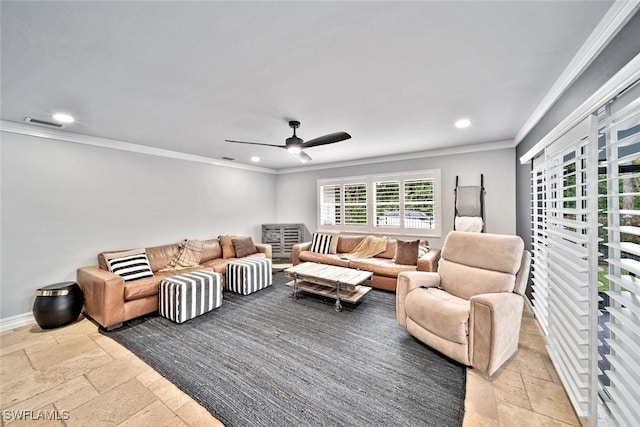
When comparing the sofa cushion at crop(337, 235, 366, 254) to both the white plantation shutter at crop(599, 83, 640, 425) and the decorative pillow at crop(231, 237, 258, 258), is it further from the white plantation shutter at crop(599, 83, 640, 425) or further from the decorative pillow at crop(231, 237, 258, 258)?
Answer: the white plantation shutter at crop(599, 83, 640, 425)

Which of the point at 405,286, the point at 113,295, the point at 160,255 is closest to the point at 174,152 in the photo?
the point at 160,255

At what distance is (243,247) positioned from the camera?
4.74 metres

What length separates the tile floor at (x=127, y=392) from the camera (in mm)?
1597

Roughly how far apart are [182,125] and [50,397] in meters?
2.87

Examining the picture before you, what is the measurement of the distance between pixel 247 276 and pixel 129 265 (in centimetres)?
159

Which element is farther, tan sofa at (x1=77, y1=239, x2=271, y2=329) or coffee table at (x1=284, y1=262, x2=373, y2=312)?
coffee table at (x1=284, y1=262, x2=373, y2=312)

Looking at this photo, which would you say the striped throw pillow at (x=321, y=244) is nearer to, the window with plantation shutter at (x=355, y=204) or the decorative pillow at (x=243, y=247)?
the window with plantation shutter at (x=355, y=204)

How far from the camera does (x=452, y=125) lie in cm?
316

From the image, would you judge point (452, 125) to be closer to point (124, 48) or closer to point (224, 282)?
point (124, 48)

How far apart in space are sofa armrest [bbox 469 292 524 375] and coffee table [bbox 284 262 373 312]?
1411mm

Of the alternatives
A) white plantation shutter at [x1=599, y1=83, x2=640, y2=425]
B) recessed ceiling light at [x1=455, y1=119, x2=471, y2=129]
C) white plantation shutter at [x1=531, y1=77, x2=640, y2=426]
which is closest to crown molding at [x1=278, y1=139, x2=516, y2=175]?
recessed ceiling light at [x1=455, y1=119, x2=471, y2=129]

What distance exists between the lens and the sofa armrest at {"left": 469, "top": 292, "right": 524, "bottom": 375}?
186 cm

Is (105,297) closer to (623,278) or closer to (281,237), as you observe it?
(281,237)

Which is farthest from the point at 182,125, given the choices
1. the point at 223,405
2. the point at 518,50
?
the point at 518,50
